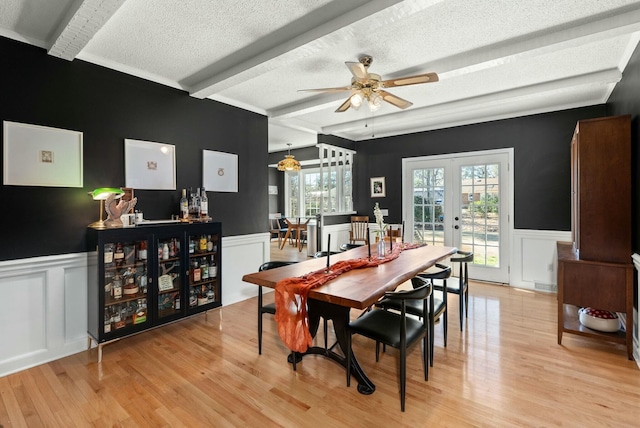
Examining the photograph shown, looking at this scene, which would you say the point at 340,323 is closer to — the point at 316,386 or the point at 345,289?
the point at 345,289

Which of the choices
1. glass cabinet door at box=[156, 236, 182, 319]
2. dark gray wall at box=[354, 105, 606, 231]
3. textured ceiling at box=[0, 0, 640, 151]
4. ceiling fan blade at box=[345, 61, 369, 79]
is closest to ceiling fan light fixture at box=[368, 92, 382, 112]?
ceiling fan blade at box=[345, 61, 369, 79]

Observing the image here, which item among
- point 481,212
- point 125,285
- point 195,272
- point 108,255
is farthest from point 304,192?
point 108,255

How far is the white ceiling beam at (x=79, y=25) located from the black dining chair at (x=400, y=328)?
256 cm

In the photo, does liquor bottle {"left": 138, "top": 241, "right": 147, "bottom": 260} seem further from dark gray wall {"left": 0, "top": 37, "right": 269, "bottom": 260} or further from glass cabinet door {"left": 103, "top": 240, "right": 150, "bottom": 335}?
dark gray wall {"left": 0, "top": 37, "right": 269, "bottom": 260}

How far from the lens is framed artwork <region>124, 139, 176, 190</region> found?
10.2 ft

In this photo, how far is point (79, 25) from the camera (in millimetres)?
2174

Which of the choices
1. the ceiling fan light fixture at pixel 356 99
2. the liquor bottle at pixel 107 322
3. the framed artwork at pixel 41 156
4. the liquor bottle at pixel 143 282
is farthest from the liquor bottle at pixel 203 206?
the ceiling fan light fixture at pixel 356 99

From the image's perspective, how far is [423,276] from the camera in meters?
2.83

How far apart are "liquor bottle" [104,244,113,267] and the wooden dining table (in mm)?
1265

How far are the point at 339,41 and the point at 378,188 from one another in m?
4.01

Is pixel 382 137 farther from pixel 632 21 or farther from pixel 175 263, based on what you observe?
pixel 175 263

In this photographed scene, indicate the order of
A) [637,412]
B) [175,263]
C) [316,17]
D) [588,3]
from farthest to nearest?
1. [175,263]
2. [316,17]
3. [588,3]
4. [637,412]

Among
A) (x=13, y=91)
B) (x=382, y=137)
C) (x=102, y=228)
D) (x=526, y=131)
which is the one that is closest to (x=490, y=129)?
(x=526, y=131)

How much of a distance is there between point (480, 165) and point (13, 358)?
591cm
